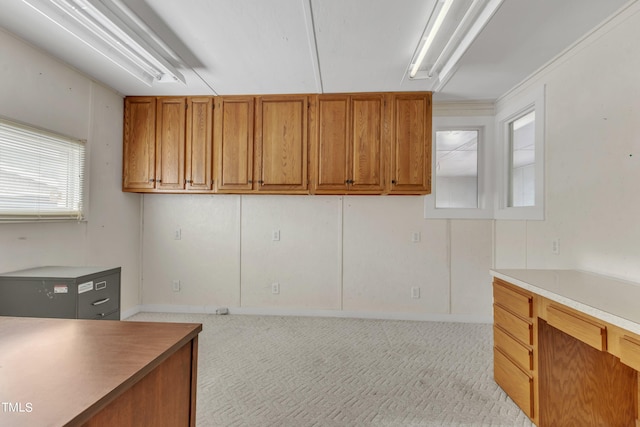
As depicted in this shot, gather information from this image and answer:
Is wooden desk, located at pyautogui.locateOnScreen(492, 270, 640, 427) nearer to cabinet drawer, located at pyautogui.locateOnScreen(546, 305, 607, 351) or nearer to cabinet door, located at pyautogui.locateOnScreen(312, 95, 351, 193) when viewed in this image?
cabinet drawer, located at pyautogui.locateOnScreen(546, 305, 607, 351)

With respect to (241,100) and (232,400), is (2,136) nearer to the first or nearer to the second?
(241,100)

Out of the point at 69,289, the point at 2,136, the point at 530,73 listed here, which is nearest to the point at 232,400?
the point at 69,289

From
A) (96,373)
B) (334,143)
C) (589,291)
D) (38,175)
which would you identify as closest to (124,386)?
(96,373)

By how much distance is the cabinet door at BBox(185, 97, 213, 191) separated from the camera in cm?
331

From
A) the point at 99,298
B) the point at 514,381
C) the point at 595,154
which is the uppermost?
the point at 595,154

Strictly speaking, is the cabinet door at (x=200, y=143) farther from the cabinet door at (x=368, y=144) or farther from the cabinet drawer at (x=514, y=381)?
the cabinet drawer at (x=514, y=381)

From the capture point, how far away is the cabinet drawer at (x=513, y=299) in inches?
71.1

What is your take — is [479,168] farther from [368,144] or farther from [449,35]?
[449,35]

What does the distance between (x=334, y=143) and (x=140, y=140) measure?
222 centimetres

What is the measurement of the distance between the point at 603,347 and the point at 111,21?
327cm

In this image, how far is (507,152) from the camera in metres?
3.21

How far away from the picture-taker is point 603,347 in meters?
1.33

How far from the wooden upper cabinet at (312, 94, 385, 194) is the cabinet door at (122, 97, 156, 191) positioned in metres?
1.87

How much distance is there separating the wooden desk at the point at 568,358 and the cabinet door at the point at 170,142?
3351 mm
